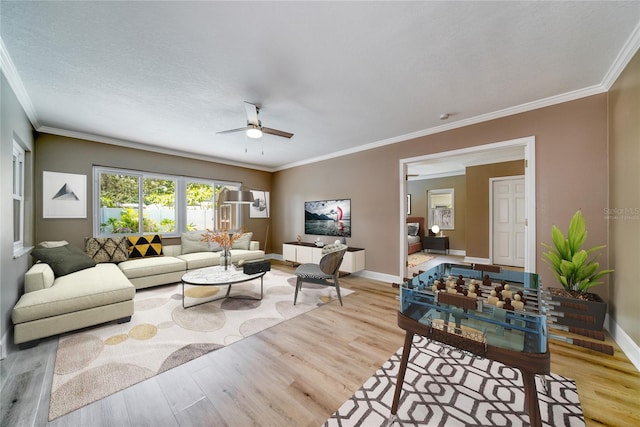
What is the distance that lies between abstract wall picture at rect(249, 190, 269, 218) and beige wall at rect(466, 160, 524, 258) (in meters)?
5.43

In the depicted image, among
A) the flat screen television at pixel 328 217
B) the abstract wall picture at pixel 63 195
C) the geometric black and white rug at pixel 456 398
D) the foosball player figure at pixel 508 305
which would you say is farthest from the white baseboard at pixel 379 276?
the abstract wall picture at pixel 63 195

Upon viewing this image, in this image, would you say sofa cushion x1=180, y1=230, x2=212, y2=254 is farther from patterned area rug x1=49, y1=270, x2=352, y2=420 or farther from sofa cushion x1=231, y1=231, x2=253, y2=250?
patterned area rug x1=49, y1=270, x2=352, y2=420

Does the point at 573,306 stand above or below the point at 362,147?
below

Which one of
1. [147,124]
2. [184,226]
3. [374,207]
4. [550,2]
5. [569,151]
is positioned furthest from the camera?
[184,226]

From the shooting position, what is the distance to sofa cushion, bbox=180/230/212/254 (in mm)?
4852

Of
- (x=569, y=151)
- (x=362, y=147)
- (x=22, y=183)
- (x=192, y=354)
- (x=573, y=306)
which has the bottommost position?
(x=192, y=354)

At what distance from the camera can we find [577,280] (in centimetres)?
248

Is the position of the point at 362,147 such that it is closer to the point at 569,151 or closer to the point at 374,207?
the point at 374,207

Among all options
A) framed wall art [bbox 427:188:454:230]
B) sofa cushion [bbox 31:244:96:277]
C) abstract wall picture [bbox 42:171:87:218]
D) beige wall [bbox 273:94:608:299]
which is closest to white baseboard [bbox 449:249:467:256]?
framed wall art [bbox 427:188:454:230]

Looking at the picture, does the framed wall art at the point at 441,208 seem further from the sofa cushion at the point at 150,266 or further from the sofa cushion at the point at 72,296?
the sofa cushion at the point at 72,296

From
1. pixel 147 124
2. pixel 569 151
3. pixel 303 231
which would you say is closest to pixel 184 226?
pixel 147 124

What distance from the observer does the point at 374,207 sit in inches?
184

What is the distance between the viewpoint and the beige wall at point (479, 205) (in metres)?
5.87

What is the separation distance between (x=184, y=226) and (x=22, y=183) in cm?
236
